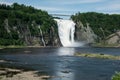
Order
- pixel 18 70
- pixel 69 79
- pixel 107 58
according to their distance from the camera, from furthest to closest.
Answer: pixel 107 58
pixel 18 70
pixel 69 79

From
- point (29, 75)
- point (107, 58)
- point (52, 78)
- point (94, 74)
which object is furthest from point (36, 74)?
point (107, 58)

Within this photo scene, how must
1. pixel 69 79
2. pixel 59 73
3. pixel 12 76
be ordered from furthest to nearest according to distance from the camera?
pixel 59 73 < pixel 12 76 < pixel 69 79

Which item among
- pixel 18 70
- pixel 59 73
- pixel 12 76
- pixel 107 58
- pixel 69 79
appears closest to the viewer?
pixel 69 79

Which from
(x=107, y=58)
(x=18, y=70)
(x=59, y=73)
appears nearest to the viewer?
(x=59, y=73)

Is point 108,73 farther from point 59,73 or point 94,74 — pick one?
point 59,73

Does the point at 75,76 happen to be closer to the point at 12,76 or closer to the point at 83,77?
the point at 83,77

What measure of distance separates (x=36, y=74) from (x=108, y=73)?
14253 millimetres

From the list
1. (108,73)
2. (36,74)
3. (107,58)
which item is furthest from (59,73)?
(107,58)

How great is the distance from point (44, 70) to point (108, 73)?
14.7 m

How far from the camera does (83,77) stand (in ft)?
210

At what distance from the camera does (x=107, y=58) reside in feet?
355

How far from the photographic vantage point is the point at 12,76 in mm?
66625

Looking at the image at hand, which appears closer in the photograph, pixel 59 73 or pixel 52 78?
pixel 52 78

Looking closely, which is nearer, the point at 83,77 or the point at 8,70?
the point at 83,77
